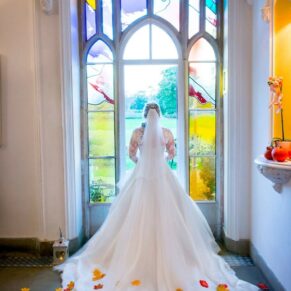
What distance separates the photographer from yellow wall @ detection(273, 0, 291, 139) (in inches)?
93.0

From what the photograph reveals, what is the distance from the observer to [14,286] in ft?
8.77

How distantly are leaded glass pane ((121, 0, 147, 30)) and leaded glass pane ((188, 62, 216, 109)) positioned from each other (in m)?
0.75

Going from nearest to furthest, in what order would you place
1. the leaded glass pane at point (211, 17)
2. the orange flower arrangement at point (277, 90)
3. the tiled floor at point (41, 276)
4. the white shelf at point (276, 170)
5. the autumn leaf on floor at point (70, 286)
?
1. the white shelf at point (276, 170)
2. the orange flower arrangement at point (277, 90)
3. the autumn leaf on floor at point (70, 286)
4. the tiled floor at point (41, 276)
5. the leaded glass pane at point (211, 17)

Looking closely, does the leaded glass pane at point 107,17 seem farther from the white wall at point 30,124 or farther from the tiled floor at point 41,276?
the tiled floor at point 41,276

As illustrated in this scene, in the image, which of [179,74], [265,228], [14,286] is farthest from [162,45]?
[14,286]

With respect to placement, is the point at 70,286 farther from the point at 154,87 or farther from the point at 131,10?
the point at 131,10

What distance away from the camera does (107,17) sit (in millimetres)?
3537

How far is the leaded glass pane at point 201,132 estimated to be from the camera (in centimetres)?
355

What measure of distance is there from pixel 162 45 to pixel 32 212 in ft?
7.01

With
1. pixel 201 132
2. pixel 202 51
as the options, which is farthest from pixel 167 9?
pixel 201 132

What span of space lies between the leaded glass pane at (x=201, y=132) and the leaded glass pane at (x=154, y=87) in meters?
0.20

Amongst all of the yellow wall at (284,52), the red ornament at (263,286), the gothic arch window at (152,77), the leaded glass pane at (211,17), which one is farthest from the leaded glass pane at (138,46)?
the red ornament at (263,286)

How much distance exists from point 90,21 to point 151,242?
230 centimetres

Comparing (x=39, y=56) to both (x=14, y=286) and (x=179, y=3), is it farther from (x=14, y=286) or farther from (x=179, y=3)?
(x=14, y=286)
